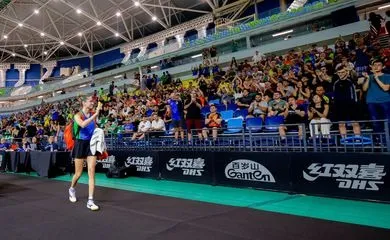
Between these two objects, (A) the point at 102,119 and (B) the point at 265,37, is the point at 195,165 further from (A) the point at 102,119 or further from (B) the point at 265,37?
(B) the point at 265,37

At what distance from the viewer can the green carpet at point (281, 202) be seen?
4199mm

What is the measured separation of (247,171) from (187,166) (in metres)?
1.83

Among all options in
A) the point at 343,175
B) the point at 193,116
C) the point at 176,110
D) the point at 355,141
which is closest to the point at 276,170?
the point at 343,175

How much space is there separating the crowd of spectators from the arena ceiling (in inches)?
588

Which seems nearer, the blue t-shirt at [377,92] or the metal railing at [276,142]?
the metal railing at [276,142]

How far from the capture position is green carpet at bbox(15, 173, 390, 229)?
4.20 meters

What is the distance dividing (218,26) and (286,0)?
19.0 feet

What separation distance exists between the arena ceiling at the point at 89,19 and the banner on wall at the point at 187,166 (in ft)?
67.5

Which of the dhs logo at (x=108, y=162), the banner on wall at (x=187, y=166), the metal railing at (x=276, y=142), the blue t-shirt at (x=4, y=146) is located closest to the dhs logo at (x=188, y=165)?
the banner on wall at (x=187, y=166)

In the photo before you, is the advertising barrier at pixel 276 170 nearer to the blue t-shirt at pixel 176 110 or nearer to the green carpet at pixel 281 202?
the green carpet at pixel 281 202

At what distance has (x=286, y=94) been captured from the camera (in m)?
8.52

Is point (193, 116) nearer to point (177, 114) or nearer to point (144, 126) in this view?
point (177, 114)

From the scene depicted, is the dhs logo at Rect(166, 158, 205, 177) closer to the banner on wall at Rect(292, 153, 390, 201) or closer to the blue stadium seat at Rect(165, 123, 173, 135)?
the blue stadium seat at Rect(165, 123, 173, 135)

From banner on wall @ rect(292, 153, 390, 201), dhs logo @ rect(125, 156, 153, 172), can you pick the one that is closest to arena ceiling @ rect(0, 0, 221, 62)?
dhs logo @ rect(125, 156, 153, 172)
